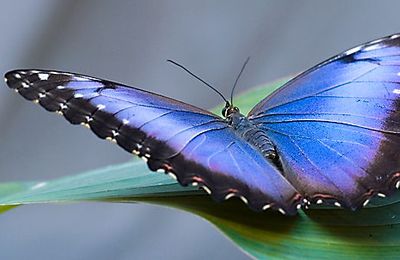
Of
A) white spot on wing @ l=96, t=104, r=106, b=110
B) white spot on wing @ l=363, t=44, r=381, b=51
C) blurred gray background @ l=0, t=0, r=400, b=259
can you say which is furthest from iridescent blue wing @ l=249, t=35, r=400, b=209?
blurred gray background @ l=0, t=0, r=400, b=259

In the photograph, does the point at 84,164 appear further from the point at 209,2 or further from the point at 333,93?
the point at 333,93

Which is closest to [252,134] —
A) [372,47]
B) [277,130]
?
[277,130]

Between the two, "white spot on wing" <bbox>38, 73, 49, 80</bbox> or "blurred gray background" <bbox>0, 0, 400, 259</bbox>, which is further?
"blurred gray background" <bbox>0, 0, 400, 259</bbox>

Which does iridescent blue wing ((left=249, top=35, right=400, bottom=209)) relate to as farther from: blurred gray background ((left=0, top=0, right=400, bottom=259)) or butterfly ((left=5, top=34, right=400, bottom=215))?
blurred gray background ((left=0, top=0, right=400, bottom=259))

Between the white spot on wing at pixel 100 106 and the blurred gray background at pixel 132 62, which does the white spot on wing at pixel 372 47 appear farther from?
the blurred gray background at pixel 132 62

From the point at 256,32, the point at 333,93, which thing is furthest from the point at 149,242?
the point at 333,93
